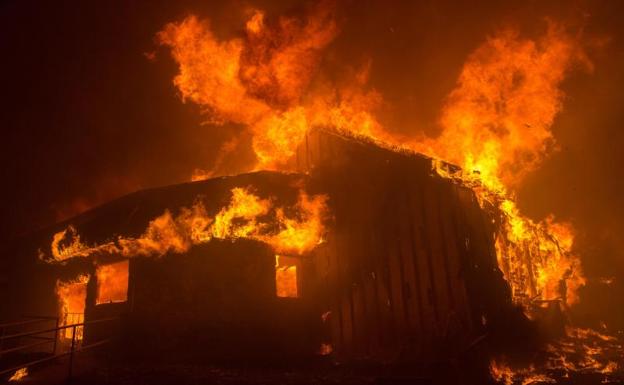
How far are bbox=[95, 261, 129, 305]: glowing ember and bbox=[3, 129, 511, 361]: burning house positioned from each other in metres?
0.24

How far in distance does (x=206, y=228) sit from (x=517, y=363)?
8.31 m

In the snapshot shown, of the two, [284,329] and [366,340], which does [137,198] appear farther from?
[366,340]

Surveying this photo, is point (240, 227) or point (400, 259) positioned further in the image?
point (240, 227)

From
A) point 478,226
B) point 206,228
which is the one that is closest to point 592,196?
point 478,226

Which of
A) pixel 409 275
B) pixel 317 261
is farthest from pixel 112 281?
pixel 409 275

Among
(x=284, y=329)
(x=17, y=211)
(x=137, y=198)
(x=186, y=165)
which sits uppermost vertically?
(x=186, y=165)

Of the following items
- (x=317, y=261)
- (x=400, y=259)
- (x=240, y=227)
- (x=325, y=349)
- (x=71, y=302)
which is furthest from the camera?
(x=71, y=302)

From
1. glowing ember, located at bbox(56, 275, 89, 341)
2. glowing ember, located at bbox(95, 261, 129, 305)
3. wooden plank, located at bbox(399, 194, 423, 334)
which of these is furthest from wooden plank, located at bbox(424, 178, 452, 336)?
glowing ember, located at bbox(56, 275, 89, 341)

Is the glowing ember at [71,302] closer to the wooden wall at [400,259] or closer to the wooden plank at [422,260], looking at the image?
the wooden wall at [400,259]

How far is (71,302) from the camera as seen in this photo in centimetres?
1636

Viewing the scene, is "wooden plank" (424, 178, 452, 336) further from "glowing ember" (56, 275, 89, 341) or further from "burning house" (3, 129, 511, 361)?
"glowing ember" (56, 275, 89, 341)

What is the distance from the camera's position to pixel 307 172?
14266 millimetres

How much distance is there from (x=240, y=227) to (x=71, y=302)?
9.83 m

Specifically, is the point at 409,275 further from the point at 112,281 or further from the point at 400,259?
the point at 112,281
